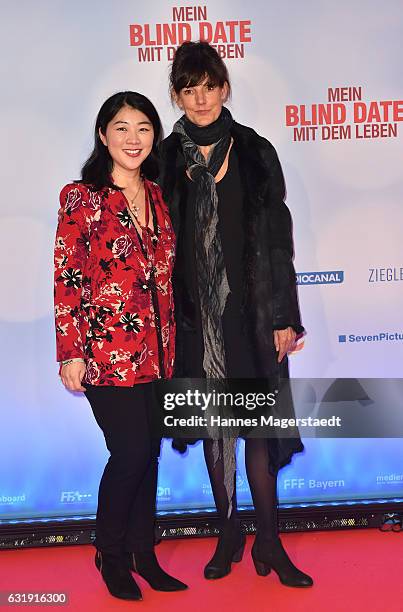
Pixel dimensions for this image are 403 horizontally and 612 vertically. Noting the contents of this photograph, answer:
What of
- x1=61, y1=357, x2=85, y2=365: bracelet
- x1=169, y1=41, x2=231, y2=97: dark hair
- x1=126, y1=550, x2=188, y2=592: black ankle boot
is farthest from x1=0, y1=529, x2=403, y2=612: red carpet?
x1=169, y1=41, x2=231, y2=97: dark hair

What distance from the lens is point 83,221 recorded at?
94.7 inches

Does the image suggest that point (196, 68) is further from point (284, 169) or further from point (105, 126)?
point (284, 169)

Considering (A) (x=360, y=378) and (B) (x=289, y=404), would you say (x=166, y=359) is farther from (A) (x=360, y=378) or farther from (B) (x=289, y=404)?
(A) (x=360, y=378)

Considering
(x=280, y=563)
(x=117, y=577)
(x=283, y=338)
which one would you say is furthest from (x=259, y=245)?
(x=117, y=577)

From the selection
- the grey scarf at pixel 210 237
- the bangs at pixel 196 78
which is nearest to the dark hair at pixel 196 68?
the bangs at pixel 196 78

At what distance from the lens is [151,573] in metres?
2.63

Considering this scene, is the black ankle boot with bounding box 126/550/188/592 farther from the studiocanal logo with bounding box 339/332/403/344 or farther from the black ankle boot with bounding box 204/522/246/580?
the studiocanal logo with bounding box 339/332/403/344

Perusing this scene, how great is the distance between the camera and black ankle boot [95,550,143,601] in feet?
8.41

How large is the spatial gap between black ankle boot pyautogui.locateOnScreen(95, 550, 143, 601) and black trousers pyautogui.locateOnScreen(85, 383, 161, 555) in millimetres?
47

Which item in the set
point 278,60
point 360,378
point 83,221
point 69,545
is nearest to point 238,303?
point 83,221

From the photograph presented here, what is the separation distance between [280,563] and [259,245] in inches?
43.0

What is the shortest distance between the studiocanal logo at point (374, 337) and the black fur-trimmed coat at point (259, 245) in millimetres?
549

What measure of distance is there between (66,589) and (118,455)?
1.97ft

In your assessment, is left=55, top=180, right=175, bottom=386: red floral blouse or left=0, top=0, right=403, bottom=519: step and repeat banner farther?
left=0, top=0, right=403, bottom=519: step and repeat banner
